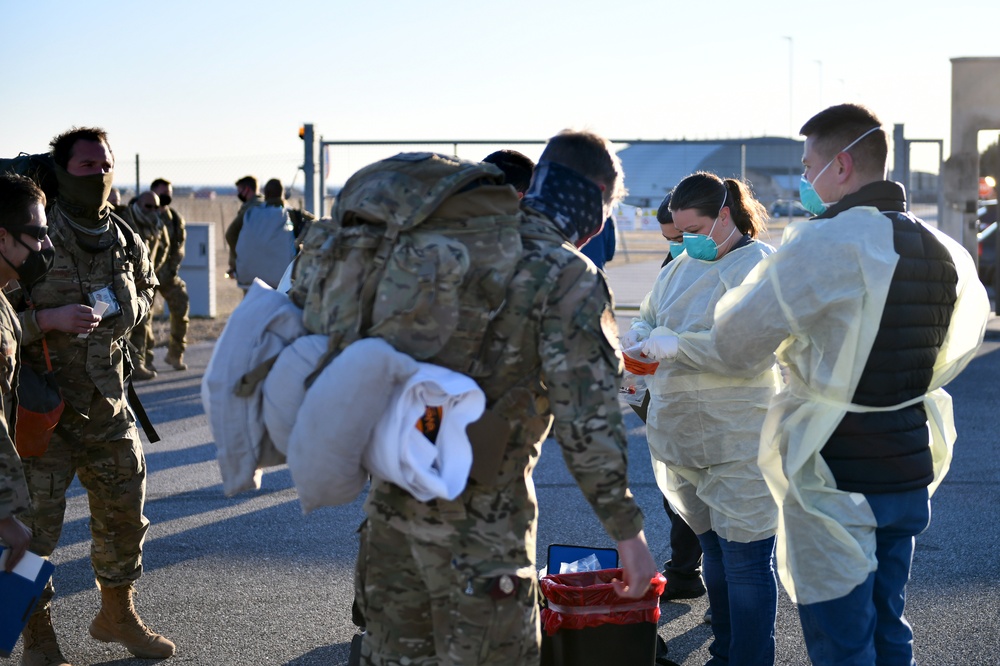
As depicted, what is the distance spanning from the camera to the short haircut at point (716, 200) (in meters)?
4.30

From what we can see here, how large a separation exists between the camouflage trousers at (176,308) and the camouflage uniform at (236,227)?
24.9 inches

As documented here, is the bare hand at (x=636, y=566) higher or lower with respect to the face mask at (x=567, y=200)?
lower

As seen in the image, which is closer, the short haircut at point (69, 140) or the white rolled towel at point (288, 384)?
the white rolled towel at point (288, 384)

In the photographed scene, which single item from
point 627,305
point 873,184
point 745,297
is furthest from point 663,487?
point 627,305

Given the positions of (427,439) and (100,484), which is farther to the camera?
(100,484)

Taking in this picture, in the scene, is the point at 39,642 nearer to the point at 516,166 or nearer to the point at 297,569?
the point at 297,569

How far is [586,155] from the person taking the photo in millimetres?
2920

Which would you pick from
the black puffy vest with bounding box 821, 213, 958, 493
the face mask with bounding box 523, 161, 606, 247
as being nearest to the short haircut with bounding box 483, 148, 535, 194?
the face mask with bounding box 523, 161, 606, 247

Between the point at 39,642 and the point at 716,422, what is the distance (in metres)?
2.85

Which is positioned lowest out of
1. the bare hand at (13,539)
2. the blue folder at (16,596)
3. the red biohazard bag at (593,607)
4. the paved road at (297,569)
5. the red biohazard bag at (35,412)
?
the paved road at (297,569)

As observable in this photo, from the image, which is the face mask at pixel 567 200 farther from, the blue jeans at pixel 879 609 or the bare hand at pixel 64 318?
the bare hand at pixel 64 318

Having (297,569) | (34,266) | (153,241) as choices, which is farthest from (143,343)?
(34,266)

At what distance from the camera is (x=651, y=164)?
1534cm

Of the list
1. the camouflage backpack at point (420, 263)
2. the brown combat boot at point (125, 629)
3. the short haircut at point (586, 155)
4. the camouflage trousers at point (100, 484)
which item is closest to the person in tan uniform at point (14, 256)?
the camouflage trousers at point (100, 484)
